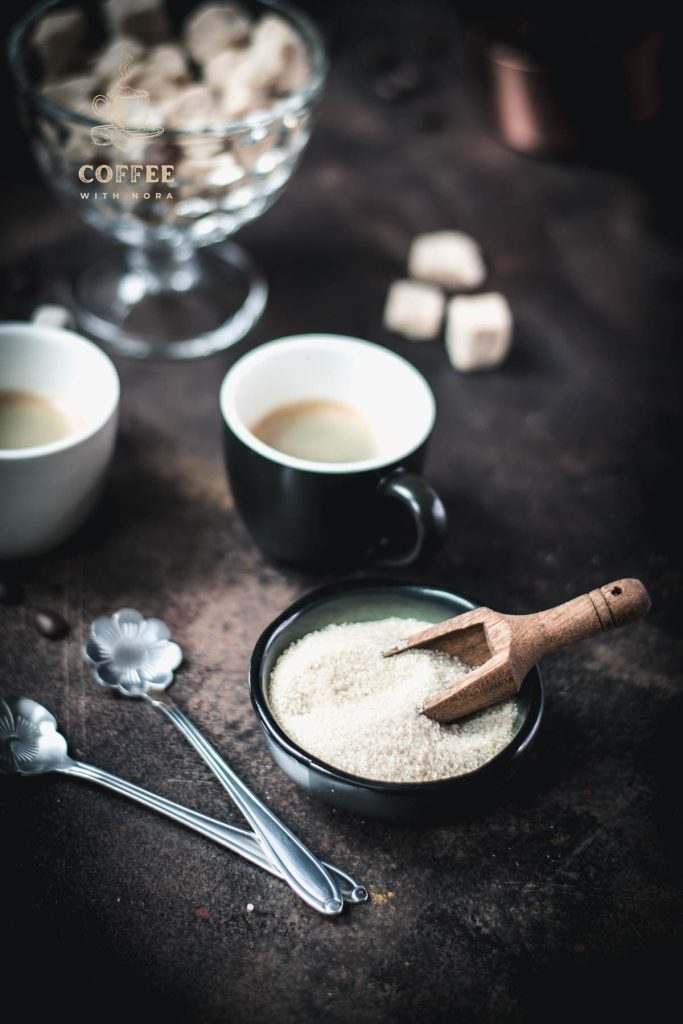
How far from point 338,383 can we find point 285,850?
0.56m

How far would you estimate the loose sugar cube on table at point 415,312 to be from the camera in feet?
4.83

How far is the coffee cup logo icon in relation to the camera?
48.9 inches

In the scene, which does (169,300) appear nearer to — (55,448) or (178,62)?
(178,62)

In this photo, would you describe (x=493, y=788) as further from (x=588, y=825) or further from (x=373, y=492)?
(x=373, y=492)

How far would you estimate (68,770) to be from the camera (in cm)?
93

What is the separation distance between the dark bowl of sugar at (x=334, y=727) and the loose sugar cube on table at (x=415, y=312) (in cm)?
58

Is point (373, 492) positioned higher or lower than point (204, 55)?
lower

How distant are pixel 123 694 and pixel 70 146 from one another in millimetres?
711

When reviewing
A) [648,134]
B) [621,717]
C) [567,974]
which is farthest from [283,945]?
[648,134]

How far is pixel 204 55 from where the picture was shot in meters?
1.44

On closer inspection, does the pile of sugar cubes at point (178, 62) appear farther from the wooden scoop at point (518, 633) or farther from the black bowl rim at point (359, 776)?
the wooden scoop at point (518, 633)

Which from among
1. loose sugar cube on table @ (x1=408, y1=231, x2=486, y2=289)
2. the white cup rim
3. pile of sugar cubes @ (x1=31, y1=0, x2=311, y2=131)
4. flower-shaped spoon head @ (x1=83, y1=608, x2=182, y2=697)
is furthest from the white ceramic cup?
loose sugar cube on table @ (x1=408, y1=231, x2=486, y2=289)

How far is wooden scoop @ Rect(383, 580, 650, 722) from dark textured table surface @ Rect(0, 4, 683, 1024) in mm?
124

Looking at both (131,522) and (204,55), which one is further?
(204,55)
